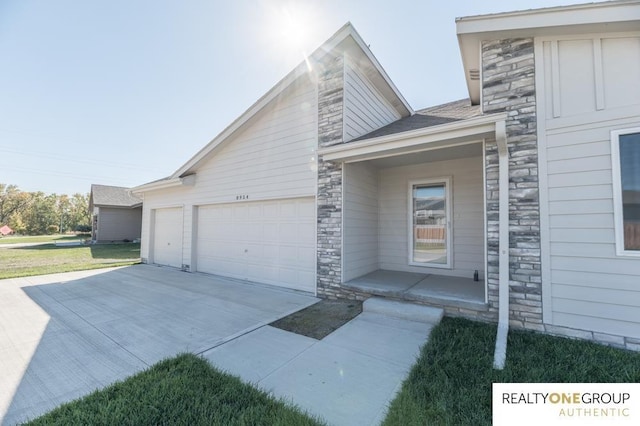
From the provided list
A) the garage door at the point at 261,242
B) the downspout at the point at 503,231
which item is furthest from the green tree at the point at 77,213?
the downspout at the point at 503,231

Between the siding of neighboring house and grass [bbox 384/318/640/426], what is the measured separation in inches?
1006

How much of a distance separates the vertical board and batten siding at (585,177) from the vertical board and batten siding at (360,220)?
10.8 ft

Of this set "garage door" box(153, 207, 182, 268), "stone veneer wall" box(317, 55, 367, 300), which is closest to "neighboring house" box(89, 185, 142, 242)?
"garage door" box(153, 207, 182, 268)

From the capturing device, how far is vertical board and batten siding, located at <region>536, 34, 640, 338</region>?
11.1 feet

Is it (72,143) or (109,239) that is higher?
(72,143)

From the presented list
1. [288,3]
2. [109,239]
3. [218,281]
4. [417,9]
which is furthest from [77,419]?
[109,239]

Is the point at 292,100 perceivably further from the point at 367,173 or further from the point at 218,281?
the point at 218,281

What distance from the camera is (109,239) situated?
69.9 ft

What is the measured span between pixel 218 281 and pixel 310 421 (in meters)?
6.13

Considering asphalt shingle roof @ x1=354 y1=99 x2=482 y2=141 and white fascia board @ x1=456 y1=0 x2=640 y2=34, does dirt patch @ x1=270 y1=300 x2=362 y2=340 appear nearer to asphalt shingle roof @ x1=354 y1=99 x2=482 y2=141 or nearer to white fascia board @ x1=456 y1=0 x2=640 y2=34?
asphalt shingle roof @ x1=354 y1=99 x2=482 y2=141

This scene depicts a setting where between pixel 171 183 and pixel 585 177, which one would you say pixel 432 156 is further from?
pixel 171 183

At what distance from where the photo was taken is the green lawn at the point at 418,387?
2.14m

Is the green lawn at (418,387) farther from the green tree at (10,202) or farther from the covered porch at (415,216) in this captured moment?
the green tree at (10,202)

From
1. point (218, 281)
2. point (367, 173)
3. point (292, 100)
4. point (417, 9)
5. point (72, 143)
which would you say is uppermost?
point (72, 143)
